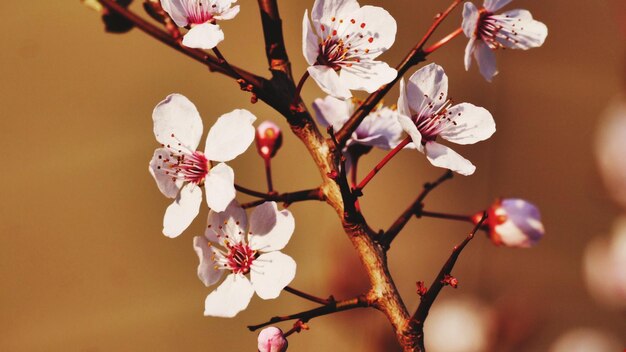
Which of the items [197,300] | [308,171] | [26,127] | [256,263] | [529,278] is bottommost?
[529,278]

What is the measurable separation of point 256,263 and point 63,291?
1133 mm

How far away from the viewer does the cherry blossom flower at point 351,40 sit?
1.49 feet

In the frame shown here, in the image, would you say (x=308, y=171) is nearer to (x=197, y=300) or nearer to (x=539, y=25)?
(x=197, y=300)

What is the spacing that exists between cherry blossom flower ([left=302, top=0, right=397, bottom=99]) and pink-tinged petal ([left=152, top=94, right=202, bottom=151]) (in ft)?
0.33

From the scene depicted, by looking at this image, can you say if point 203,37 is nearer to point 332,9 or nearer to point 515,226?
point 332,9

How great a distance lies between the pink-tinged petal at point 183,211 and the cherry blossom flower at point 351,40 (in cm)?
13

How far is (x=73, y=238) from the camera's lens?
1486mm

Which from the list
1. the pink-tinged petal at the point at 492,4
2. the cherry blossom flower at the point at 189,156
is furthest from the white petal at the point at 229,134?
the pink-tinged petal at the point at 492,4

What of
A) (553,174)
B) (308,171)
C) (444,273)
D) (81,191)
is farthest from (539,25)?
(553,174)

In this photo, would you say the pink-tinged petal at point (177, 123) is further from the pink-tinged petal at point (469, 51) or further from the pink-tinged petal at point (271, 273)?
the pink-tinged petal at point (469, 51)

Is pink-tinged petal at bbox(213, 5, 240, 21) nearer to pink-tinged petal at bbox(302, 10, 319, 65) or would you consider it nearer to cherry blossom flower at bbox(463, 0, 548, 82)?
pink-tinged petal at bbox(302, 10, 319, 65)

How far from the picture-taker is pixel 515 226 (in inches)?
23.7

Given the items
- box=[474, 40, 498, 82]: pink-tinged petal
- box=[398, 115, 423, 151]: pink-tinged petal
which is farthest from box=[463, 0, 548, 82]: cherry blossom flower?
box=[398, 115, 423, 151]: pink-tinged petal

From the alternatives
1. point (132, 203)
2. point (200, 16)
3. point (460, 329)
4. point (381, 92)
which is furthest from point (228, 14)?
point (132, 203)
